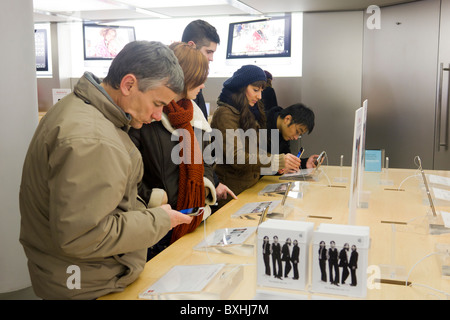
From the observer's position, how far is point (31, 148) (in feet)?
4.47

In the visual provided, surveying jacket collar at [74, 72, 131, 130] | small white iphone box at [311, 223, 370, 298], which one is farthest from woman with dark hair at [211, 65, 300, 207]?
small white iphone box at [311, 223, 370, 298]

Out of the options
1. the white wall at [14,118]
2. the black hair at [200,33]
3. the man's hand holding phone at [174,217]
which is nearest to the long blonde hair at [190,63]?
the man's hand holding phone at [174,217]

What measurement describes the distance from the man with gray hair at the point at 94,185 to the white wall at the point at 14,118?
170cm

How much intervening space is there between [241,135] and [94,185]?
190 centimetres

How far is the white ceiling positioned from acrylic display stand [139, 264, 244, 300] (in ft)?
10.4

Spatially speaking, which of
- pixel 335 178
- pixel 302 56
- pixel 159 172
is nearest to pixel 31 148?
pixel 159 172

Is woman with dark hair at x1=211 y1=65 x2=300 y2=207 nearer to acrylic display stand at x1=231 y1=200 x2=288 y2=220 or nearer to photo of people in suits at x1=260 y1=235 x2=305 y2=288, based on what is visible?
acrylic display stand at x1=231 y1=200 x2=288 y2=220

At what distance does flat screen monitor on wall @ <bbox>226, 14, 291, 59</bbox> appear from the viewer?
5129mm

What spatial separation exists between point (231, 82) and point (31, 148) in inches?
76.9

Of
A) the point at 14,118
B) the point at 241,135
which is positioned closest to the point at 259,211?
the point at 241,135

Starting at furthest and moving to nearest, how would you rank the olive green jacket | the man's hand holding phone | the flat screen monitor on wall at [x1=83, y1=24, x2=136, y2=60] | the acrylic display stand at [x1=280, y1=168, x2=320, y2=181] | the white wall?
the flat screen monitor on wall at [x1=83, y1=24, x2=136, y2=60]
the acrylic display stand at [x1=280, y1=168, x2=320, y2=181]
the white wall
the man's hand holding phone
the olive green jacket

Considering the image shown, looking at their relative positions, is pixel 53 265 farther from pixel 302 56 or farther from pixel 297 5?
pixel 302 56

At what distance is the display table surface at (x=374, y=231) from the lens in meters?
1.49

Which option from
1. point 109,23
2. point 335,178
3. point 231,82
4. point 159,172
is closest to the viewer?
point 159,172
